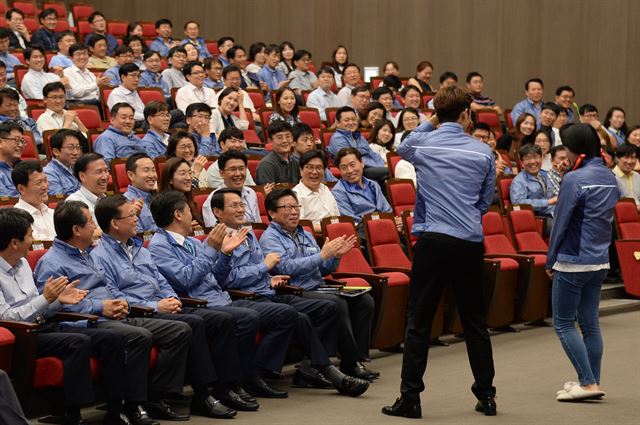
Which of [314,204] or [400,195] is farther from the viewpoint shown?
[400,195]

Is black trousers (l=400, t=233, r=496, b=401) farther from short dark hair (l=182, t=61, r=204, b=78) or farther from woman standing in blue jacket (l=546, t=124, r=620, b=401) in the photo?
short dark hair (l=182, t=61, r=204, b=78)

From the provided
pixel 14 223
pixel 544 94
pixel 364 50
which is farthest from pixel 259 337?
pixel 364 50

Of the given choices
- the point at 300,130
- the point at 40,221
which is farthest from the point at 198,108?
the point at 40,221

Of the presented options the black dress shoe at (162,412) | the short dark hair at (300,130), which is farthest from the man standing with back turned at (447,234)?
the short dark hair at (300,130)

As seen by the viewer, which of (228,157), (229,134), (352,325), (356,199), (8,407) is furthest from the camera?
(229,134)

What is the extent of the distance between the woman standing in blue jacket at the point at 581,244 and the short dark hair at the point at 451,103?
1.72 feet

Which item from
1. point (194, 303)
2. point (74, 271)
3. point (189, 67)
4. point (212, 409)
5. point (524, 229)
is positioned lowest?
point (212, 409)

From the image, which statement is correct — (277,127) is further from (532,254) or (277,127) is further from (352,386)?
(352,386)

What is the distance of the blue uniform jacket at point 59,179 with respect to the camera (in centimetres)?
556

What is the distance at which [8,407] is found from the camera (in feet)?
9.53

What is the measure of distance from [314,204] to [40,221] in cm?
169

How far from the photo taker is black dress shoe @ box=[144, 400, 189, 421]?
4004mm

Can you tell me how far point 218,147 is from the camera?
7.21 meters

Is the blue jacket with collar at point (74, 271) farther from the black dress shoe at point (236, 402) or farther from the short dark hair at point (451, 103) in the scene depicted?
the short dark hair at point (451, 103)
